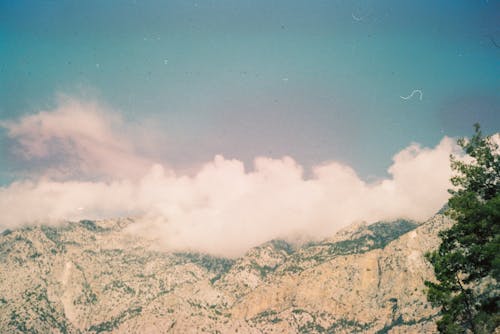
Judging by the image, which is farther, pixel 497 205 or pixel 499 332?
pixel 499 332

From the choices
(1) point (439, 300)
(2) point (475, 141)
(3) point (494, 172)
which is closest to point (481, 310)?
(1) point (439, 300)

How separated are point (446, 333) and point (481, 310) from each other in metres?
3.99

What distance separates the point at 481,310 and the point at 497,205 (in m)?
10.4

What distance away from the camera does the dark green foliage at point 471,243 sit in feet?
110

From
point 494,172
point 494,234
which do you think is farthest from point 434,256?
point 494,172

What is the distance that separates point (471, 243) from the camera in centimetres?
3441

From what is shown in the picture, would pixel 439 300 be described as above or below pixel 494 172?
below

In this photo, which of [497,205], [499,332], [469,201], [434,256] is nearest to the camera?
[497,205]

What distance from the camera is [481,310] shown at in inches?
1382

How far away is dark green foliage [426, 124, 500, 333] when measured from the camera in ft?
110

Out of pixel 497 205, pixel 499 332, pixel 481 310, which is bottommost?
pixel 499 332

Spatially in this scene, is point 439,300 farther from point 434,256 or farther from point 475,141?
point 475,141

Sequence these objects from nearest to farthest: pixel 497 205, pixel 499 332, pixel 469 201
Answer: pixel 497 205, pixel 469 201, pixel 499 332

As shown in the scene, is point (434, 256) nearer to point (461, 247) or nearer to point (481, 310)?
point (461, 247)
